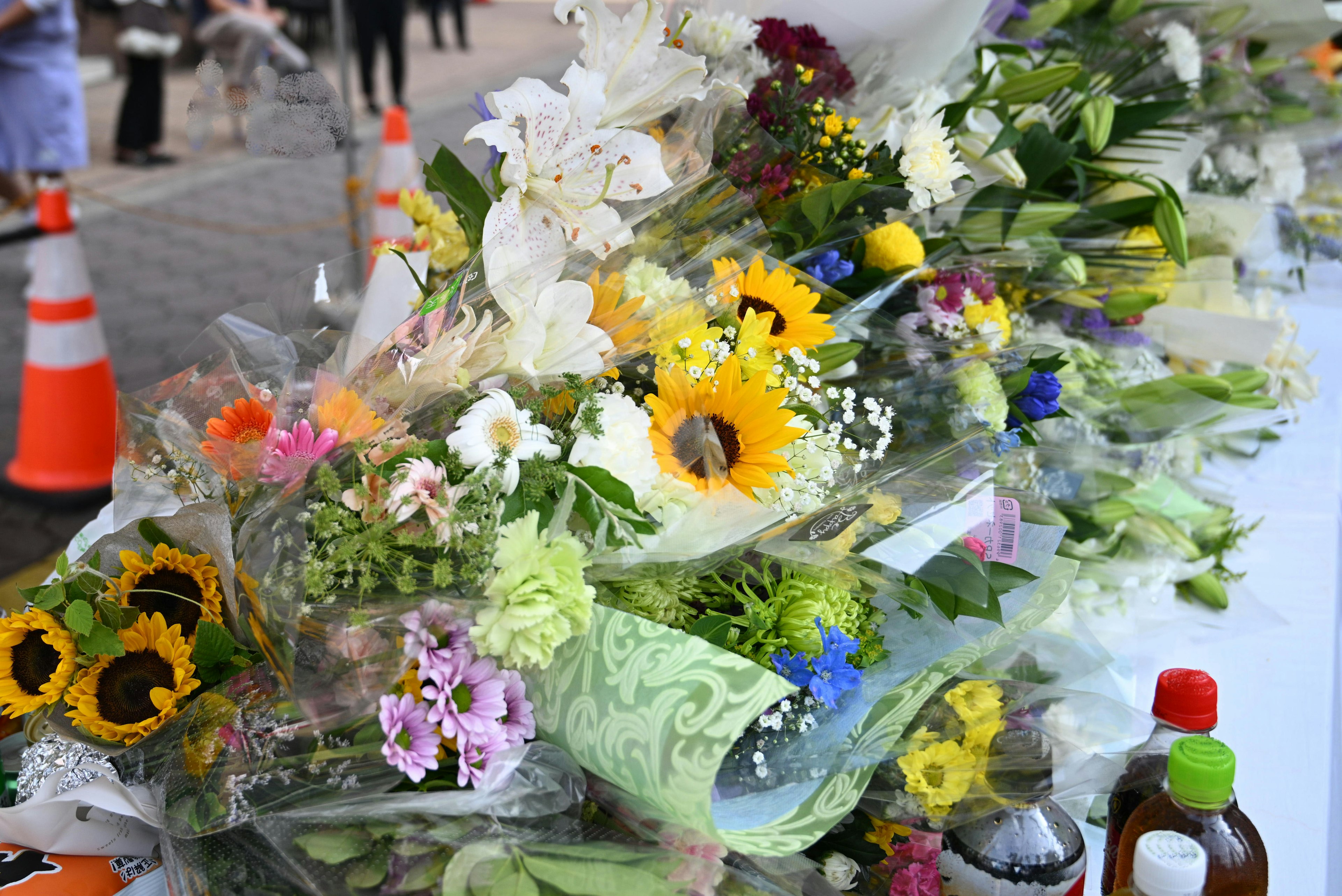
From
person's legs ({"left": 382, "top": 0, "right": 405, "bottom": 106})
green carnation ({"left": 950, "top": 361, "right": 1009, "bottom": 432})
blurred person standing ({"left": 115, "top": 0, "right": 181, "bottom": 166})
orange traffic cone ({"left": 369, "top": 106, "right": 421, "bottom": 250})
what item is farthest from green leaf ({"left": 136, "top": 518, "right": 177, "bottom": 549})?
person's legs ({"left": 382, "top": 0, "right": 405, "bottom": 106})

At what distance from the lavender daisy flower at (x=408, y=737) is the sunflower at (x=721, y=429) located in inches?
11.8

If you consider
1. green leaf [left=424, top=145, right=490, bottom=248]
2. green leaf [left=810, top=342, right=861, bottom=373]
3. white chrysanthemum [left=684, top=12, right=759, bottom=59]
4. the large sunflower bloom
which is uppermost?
white chrysanthemum [left=684, top=12, right=759, bottom=59]

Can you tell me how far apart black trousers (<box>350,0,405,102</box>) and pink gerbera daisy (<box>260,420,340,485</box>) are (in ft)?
23.6

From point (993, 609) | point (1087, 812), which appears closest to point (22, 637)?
point (993, 609)

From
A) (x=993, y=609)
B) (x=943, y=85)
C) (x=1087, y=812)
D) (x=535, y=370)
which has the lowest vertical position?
(x=1087, y=812)

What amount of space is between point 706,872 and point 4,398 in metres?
3.90

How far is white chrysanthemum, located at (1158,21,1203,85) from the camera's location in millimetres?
2020

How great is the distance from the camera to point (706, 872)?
83cm

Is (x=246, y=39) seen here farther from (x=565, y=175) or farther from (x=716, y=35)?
(x=565, y=175)

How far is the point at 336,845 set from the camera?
2.58ft

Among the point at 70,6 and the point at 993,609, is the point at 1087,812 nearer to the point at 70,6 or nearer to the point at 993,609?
the point at 993,609

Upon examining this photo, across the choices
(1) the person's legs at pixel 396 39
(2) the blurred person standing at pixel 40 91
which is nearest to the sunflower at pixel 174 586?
(2) the blurred person standing at pixel 40 91

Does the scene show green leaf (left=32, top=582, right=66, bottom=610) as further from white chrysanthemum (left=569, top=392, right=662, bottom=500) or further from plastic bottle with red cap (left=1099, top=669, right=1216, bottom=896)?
plastic bottle with red cap (left=1099, top=669, right=1216, bottom=896)

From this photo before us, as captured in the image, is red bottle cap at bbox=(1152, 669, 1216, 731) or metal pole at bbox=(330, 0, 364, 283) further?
metal pole at bbox=(330, 0, 364, 283)
